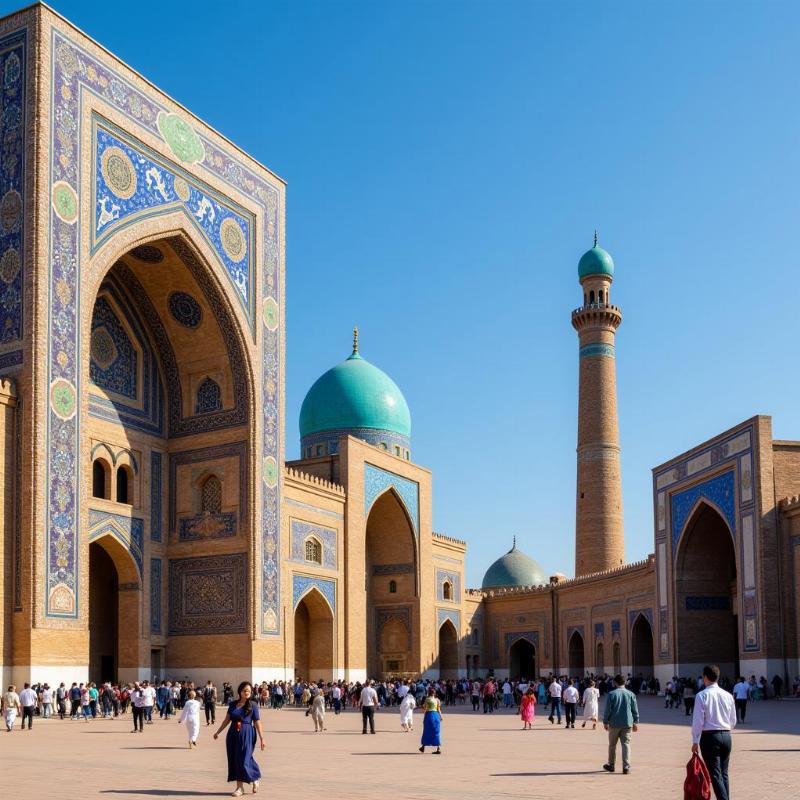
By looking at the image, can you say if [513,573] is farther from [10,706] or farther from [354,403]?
[10,706]

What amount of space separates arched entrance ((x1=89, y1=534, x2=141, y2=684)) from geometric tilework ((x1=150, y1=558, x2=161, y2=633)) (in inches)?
17.3

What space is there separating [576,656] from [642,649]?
5.15 meters

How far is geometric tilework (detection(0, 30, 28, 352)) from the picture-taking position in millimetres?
17312

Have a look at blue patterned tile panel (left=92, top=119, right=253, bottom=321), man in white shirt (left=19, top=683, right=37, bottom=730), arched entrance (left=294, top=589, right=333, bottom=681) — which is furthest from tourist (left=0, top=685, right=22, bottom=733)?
arched entrance (left=294, top=589, right=333, bottom=681)

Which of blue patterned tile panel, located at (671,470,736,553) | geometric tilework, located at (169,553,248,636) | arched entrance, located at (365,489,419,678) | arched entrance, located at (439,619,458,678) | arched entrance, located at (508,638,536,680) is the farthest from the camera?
arched entrance, located at (508,638,536,680)

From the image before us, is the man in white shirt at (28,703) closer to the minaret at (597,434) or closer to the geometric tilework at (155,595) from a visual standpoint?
the geometric tilework at (155,595)

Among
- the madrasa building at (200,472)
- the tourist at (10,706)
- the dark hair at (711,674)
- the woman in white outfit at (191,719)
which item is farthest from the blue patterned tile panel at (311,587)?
the dark hair at (711,674)

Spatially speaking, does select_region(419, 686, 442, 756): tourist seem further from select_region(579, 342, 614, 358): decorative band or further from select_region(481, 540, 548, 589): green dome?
select_region(481, 540, 548, 589): green dome

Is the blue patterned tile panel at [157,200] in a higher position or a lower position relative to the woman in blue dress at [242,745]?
higher

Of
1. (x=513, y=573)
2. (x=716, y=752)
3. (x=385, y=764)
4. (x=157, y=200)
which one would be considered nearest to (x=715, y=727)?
(x=716, y=752)

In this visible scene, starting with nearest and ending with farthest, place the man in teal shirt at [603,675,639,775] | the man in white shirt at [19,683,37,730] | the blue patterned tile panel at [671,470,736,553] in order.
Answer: the man in teal shirt at [603,675,639,775] → the man in white shirt at [19,683,37,730] → the blue patterned tile panel at [671,470,736,553]

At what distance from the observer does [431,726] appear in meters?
11.4

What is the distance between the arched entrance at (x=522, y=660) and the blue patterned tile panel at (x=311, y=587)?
1331cm

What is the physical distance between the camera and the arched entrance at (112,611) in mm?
21391
